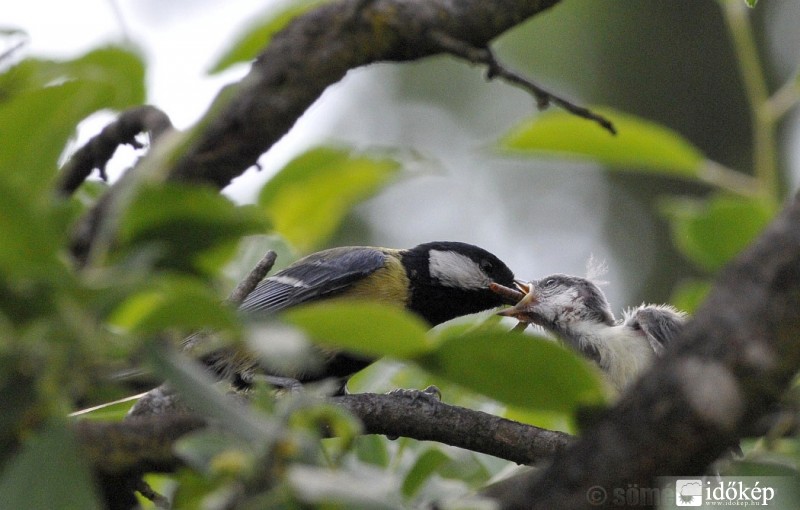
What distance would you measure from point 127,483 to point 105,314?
31.4 inches

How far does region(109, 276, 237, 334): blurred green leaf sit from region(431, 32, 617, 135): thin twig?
1.13 m

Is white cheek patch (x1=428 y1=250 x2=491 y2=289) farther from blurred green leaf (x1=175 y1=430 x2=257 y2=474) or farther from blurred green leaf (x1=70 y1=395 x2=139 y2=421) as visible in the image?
blurred green leaf (x1=175 y1=430 x2=257 y2=474)

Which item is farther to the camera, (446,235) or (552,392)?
(446,235)

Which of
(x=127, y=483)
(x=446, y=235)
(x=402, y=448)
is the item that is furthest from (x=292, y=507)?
(x=446, y=235)

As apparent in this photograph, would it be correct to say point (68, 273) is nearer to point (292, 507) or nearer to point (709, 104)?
point (292, 507)

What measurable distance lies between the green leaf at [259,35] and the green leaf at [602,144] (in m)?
0.54

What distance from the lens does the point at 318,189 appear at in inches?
64.9

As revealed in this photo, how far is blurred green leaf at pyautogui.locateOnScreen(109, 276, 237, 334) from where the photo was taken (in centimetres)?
82

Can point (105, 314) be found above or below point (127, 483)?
above

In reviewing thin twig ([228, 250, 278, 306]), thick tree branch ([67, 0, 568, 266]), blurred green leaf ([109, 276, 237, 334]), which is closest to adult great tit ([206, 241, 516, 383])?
thick tree branch ([67, 0, 568, 266])

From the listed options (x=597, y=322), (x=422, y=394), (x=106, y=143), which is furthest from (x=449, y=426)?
(x=597, y=322)

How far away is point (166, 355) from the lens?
0.87 metres

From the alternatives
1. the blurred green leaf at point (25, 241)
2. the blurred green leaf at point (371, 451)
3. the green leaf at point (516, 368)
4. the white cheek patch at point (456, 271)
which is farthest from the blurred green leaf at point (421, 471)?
the white cheek patch at point (456, 271)

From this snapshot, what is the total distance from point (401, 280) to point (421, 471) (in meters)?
2.03
